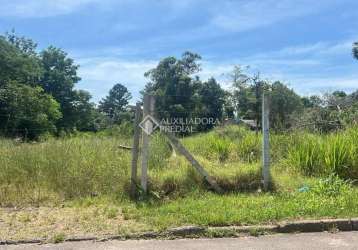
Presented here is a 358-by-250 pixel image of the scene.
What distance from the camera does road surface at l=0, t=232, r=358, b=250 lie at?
5.55 meters

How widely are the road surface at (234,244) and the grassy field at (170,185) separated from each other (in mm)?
344

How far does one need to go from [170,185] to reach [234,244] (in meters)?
2.83

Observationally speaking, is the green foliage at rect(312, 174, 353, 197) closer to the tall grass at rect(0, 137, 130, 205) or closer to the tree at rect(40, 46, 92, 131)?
the tall grass at rect(0, 137, 130, 205)

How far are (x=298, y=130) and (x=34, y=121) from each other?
3637 centimetres

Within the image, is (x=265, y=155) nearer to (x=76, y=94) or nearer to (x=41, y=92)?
(x=41, y=92)

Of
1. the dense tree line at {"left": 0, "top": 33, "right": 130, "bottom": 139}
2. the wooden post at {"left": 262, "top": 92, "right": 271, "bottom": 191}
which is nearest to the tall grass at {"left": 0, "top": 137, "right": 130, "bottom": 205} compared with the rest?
the wooden post at {"left": 262, "top": 92, "right": 271, "bottom": 191}

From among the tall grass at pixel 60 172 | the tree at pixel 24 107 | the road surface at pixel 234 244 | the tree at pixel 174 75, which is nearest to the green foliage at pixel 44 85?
the tree at pixel 24 107

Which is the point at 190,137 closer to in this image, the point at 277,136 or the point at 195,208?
the point at 277,136

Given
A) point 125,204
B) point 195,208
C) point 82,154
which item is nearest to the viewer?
point 195,208

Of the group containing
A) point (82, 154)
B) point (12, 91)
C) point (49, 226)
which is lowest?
point (49, 226)

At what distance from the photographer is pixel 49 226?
21.1 feet

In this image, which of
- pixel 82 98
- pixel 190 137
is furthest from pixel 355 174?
pixel 82 98

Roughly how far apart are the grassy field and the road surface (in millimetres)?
344

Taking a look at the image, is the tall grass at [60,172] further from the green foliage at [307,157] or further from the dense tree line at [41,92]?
the dense tree line at [41,92]
